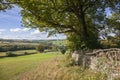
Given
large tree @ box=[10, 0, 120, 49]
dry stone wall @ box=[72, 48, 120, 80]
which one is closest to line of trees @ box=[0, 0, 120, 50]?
large tree @ box=[10, 0, 120, 49]

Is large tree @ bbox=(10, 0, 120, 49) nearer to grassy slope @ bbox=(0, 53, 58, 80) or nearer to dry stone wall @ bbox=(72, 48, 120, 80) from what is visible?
dry stone wall @ bbox=(72, 48, 120, 80)

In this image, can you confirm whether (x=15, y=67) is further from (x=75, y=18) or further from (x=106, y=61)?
(x=106, y=61)

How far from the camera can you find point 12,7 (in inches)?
1003

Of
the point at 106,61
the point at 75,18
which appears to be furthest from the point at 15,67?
the point at 106,61

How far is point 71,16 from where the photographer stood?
27797 millimetres

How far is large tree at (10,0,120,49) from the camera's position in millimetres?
23859

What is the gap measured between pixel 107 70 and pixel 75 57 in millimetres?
7680

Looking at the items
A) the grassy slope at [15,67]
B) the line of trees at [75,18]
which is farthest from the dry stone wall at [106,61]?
the grassy slope at [15,67]

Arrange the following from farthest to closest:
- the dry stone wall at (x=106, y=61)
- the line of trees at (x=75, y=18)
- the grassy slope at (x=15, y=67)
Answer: the grassy slope at (x=15, y=67)
the line of trees at (x=75, y=18)
the dry stone wall at (x=106, y=61)

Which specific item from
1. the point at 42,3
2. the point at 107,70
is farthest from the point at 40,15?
the point at 107,70

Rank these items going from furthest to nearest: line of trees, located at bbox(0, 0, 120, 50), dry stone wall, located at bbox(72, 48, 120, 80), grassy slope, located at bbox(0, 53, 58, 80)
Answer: grassy slope, located at bbox(0, 53, 58, 80) < line of trees, located at bbox(0, 0, 120, 50) < dry stone wall, located at bbox(72, 48, 120, 80)

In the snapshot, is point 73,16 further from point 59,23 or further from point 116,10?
point 116,10

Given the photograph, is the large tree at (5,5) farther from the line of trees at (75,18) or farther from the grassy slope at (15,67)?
the grassy slope at (15,67)

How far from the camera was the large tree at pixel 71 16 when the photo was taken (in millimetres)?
23859
